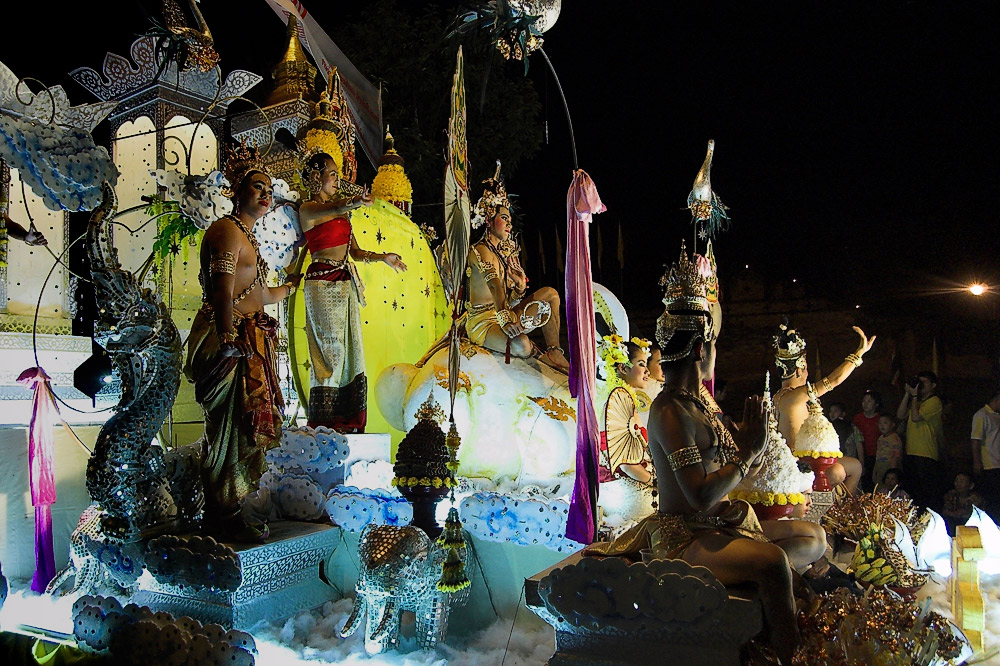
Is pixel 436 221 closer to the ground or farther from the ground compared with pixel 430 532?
farther from the ground

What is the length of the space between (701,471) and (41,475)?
413cm

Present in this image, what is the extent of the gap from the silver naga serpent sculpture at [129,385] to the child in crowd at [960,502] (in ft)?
20.6

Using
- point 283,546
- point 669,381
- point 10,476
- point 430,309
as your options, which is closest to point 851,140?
point 430,309

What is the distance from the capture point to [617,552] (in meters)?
→ 2.83

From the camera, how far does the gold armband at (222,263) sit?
3713mm

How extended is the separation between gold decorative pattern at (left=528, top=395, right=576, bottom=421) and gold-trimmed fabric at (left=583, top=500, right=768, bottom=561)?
5.69ft

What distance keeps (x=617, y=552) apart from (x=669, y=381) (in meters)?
0.69

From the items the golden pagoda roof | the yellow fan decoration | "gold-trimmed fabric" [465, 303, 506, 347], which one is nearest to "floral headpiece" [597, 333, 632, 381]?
the yellow fan decoration

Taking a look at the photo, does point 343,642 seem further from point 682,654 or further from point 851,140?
point 851,140

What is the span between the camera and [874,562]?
143 inches

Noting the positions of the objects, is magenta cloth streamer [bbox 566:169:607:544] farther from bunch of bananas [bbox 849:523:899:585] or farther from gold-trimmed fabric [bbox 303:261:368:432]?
gold-trimmed fabric [bbox 303:261:368:432]

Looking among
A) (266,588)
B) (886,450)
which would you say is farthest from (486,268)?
(886,450)

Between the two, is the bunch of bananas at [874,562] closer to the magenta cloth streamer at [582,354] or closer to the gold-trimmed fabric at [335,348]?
the magenta cloth streamer at [582,354]

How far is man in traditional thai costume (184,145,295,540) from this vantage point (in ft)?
12.3
